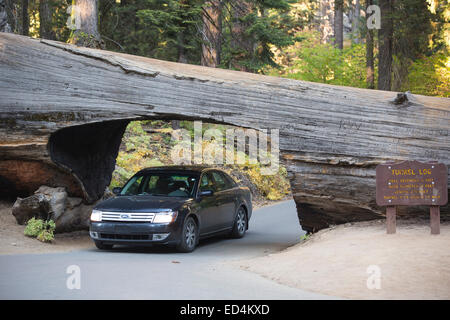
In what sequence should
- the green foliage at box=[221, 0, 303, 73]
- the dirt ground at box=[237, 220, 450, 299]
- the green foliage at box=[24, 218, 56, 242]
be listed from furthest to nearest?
the green foliage at box=[221, 0, 303, 73] → the green foliage at box=[24, 218, 56, 242] → the dirt ground at box=[237, 220, 450, 299]

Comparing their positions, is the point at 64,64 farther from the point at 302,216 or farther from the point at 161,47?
the point at 161,47

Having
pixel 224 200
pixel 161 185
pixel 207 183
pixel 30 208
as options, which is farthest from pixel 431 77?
pixel 30 208

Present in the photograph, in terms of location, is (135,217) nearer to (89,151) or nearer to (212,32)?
(89,151)

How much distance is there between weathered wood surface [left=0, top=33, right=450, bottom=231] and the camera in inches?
452

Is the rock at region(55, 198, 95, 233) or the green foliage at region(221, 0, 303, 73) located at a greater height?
the green foliage at region(221, 0, 303, 73)

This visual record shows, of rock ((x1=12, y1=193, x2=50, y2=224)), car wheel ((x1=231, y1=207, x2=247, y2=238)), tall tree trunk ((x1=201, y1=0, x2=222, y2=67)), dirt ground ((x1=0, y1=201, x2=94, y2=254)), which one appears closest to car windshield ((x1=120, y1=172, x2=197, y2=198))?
dirt ground ((x1=0, y1=201, x2=94, y2=254))

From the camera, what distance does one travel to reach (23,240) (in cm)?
1169

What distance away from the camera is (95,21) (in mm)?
17656

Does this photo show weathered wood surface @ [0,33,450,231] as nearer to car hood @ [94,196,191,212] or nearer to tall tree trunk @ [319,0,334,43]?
car hood @ [94,196,191,212]

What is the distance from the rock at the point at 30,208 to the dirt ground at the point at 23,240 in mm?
212

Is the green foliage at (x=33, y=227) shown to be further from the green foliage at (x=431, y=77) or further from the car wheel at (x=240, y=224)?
the green foliage at (x=431, y=77)

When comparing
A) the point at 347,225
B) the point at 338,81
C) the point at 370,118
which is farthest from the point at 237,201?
the point at 338,81

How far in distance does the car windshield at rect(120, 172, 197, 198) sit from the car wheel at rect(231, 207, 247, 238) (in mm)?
2127

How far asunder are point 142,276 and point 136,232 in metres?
2.99
